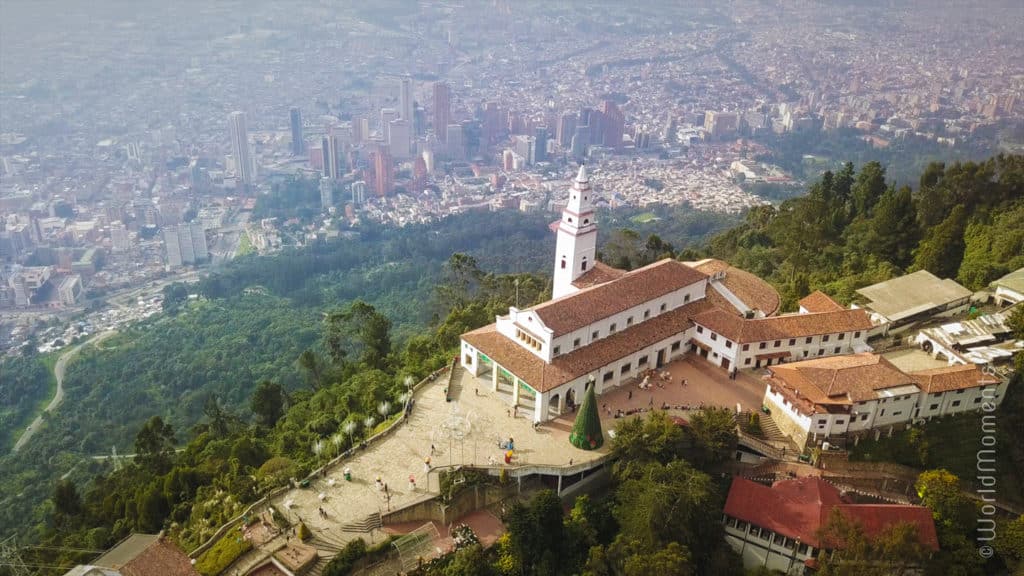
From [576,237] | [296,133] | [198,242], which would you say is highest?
[576,237]

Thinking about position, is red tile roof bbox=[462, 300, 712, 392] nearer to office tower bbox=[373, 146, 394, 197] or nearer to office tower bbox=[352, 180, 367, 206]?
office tower bbox=[352, 180, 367, 206]

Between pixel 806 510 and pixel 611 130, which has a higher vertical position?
pixel 806 510

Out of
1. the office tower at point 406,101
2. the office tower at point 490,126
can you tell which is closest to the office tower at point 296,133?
the office tower at point 406,101

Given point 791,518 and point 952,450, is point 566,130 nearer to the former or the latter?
point 952,450

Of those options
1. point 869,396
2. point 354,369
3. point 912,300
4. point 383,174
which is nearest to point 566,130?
point 383,174

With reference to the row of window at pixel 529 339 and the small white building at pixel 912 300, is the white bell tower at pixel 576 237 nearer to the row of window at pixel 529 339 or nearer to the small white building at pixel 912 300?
the row of window at pixel 529 339

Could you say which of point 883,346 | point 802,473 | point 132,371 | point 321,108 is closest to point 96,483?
point 132,371
